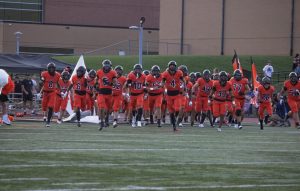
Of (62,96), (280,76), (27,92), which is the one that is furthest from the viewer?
(280,76)

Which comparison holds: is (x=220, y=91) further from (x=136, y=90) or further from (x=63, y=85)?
(x=63, y=85)

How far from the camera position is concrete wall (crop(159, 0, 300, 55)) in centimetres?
5256

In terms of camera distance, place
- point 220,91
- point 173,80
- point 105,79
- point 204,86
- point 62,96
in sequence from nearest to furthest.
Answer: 1. point 105,79
2. point 173,80
3. point 220,91
4. point 62,96
5. point 204,86

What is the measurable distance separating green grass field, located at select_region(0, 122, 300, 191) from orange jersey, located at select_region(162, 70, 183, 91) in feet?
19.5

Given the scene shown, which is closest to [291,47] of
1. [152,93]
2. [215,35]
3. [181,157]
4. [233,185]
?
[215,35]

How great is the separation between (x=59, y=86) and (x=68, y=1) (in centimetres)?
4424

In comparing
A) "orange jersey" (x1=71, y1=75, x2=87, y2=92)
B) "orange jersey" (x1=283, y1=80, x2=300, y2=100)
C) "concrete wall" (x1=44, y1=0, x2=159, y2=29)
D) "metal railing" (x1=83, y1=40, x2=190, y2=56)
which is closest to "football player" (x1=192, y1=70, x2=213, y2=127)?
"orange jersey" (x1=283, y1=80, x2=300, y2=100)

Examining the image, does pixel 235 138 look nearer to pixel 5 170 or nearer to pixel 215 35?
pixel 5 170

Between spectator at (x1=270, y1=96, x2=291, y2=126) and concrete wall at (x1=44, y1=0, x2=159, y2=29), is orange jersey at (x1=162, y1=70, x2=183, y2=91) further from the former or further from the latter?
concrete wall at (x1=44, y1=0, x2=159, y2=29)

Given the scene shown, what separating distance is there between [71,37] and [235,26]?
16.7 m

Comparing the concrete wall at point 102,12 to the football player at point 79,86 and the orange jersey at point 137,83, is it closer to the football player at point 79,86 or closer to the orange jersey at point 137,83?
the orange jersey at point 137,83

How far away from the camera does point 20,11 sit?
6825 centimetres

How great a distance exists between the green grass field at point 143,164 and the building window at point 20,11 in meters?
50.3

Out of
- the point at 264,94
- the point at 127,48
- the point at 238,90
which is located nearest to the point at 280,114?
the point at 264,94
